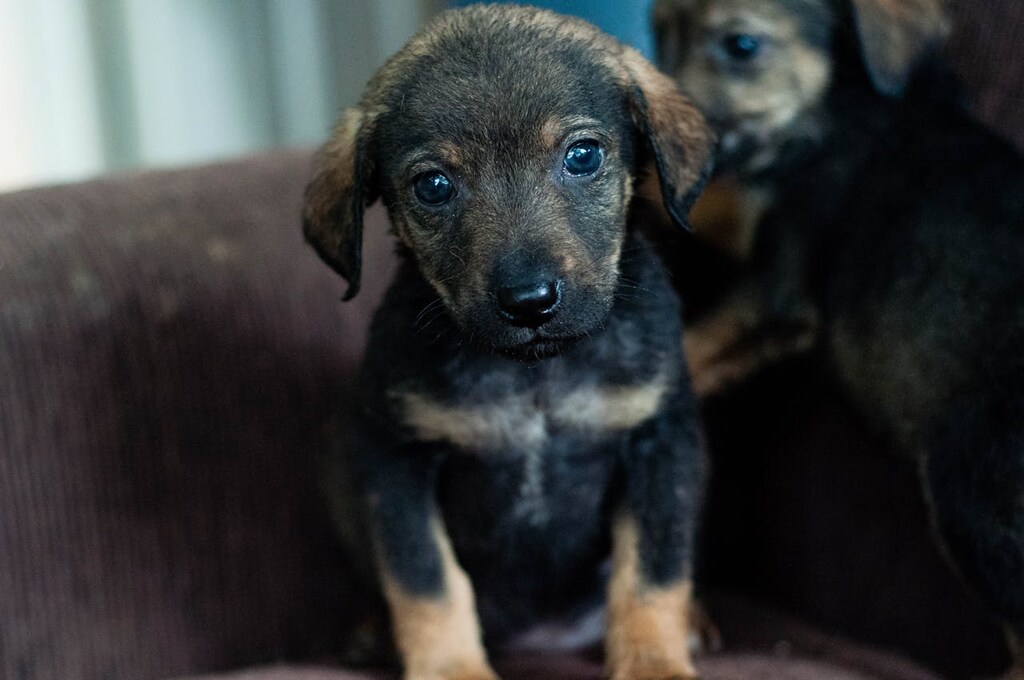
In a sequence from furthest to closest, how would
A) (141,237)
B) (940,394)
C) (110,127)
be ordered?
(110,127) < (141,237) < (940,394)

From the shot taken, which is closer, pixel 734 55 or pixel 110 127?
pixel 734 55

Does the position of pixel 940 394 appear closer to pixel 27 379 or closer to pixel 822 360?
pixel 822 360

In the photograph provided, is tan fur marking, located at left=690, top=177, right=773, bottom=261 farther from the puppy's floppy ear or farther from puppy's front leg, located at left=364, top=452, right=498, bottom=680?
puppy's front leg, located at left=364, top=452, right=498, bottom=680

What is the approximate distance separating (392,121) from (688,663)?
3.76 feet

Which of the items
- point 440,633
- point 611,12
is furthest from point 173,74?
point 440,633

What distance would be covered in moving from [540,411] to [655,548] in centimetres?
34

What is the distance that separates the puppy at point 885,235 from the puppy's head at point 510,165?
64cm

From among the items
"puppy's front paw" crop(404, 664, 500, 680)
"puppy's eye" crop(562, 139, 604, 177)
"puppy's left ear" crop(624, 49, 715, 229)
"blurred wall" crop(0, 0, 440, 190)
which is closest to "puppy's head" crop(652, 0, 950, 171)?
"puppy's left ear" crop(624, 49, 715, 229)

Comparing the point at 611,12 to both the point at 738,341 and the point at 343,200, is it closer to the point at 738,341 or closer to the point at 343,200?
the point at 738,341

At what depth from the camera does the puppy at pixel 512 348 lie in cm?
206

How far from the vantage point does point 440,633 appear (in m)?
2.22

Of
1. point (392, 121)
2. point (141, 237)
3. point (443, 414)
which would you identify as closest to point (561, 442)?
point (443, 414)

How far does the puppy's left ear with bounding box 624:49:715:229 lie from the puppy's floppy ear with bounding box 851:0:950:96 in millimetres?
787

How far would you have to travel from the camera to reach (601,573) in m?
2.57
